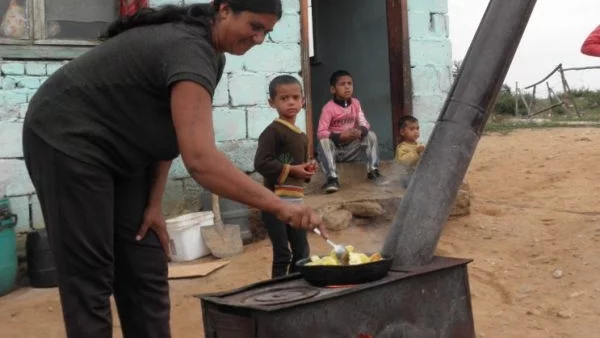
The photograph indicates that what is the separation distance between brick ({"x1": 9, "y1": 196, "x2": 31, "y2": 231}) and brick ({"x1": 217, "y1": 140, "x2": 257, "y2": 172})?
1.57 metres

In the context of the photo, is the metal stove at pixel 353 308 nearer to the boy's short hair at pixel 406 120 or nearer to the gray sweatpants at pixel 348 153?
the gray sweatpants at pixel 348 153

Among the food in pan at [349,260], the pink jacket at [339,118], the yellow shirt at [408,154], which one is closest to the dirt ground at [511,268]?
the yellow shirt at [408,154]

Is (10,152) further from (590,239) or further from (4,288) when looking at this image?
(590,239)

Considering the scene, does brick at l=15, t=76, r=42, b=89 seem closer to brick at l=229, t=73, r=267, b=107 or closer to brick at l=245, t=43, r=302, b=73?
brick at l=229, t=73, r=267, b=107

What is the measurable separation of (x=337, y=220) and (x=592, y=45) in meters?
2.92

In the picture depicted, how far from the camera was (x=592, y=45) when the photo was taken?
6.36 m

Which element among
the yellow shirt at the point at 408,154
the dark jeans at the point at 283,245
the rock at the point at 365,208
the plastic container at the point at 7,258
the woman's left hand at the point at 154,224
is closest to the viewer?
the woman's left hand at the point at 154,224

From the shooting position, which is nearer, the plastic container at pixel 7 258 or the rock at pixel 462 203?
the plastic container at pixel 7 258

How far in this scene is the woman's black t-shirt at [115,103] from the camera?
223cm

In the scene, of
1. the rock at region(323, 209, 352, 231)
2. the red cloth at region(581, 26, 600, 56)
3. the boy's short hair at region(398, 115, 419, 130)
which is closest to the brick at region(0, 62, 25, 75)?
the rock at region(323, 209, 352, 231)

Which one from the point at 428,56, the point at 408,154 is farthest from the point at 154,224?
the point at 428,56

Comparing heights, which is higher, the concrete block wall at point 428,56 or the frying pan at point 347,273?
the concrete block wall at point 428,56

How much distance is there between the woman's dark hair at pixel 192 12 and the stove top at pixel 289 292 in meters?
1.01

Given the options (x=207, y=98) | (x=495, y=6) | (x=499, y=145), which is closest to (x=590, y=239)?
(x=495, y=6)
